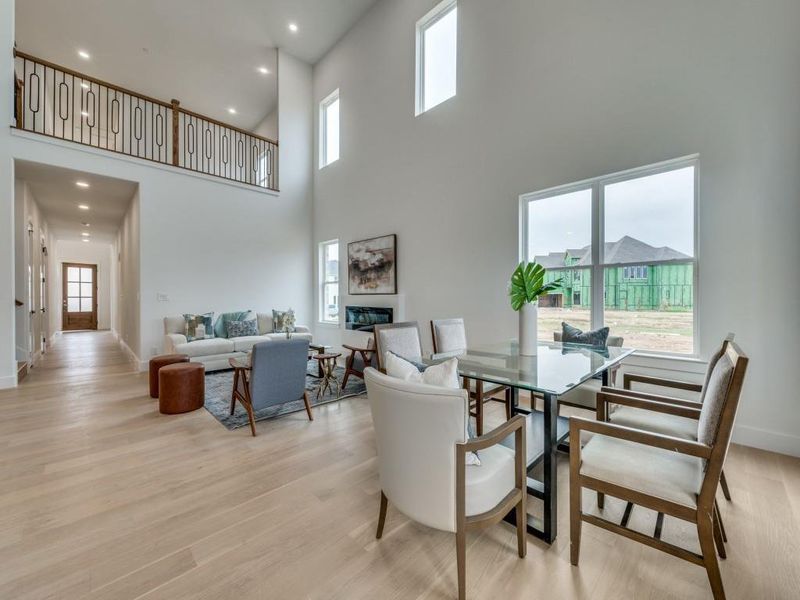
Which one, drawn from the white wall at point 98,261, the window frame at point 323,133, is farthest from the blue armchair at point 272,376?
the white wall at point 98,261

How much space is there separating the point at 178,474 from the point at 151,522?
0.50 meters

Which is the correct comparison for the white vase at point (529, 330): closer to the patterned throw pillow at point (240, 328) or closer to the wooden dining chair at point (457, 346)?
the wooden dining chair at point (457, 346)

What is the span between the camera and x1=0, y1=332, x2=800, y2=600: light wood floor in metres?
1.36

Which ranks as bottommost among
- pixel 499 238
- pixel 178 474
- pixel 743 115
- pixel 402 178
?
Answer: pixel 178 474

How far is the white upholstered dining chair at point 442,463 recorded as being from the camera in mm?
1219

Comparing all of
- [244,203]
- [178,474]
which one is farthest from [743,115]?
[244,203]

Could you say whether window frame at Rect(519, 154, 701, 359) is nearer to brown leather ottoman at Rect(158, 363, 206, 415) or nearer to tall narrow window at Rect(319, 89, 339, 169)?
brown leather ottoman at Rect(158, 363, 206, 415)

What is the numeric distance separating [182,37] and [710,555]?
9.30m

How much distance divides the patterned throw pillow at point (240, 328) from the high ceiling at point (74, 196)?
2654 mm

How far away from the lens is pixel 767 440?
2504mm

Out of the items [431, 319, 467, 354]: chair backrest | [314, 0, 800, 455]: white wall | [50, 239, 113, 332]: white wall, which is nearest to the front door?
[50, 239, 113, 332]: white wall

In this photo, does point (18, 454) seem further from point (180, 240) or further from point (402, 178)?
point (402, 178)

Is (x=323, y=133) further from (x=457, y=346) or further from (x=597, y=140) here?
(x=457, y=346)

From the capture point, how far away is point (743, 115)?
8.38 feet
